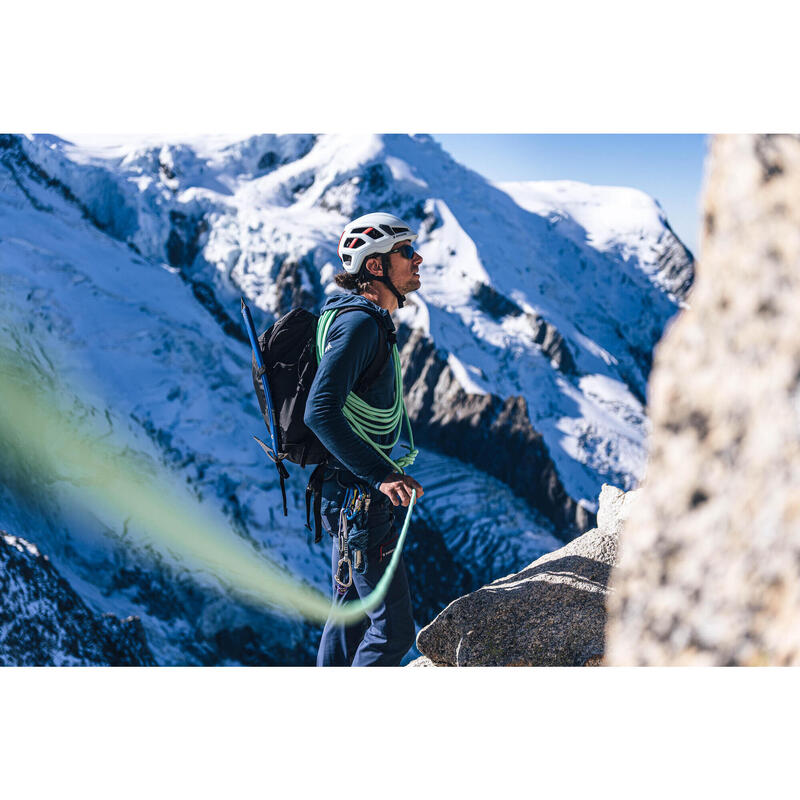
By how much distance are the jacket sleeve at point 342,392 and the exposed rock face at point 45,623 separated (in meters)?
3.03

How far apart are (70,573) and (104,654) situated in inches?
87.5

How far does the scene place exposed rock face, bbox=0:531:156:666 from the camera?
4016mm

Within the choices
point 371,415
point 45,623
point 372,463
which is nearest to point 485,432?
point 45,623

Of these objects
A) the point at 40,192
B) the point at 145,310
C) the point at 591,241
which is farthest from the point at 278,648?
the point at 591,241

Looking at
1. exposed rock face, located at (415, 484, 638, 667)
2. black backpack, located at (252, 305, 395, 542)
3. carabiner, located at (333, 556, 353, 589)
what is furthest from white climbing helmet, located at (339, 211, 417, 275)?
exposed rock face, located at (415, 484, 638, 667)

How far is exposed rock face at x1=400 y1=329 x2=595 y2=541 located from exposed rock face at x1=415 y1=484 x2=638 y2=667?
8474 mm

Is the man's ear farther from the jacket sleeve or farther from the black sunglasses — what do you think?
the jacket sleeve

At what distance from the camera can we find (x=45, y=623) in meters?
4.31

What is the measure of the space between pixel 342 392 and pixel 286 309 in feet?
36.2

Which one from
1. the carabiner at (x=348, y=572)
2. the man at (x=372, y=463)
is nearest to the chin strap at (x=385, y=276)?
the man at (x=372, y=463)

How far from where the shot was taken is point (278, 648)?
302 inches

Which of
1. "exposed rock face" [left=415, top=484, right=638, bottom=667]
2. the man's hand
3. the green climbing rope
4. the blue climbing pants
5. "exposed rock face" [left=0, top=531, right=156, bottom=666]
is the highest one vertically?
the green climbing rope

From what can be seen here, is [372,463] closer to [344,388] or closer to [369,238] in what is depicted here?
[344,388]

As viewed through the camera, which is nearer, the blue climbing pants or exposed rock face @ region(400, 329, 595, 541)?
the blue climbing pants
